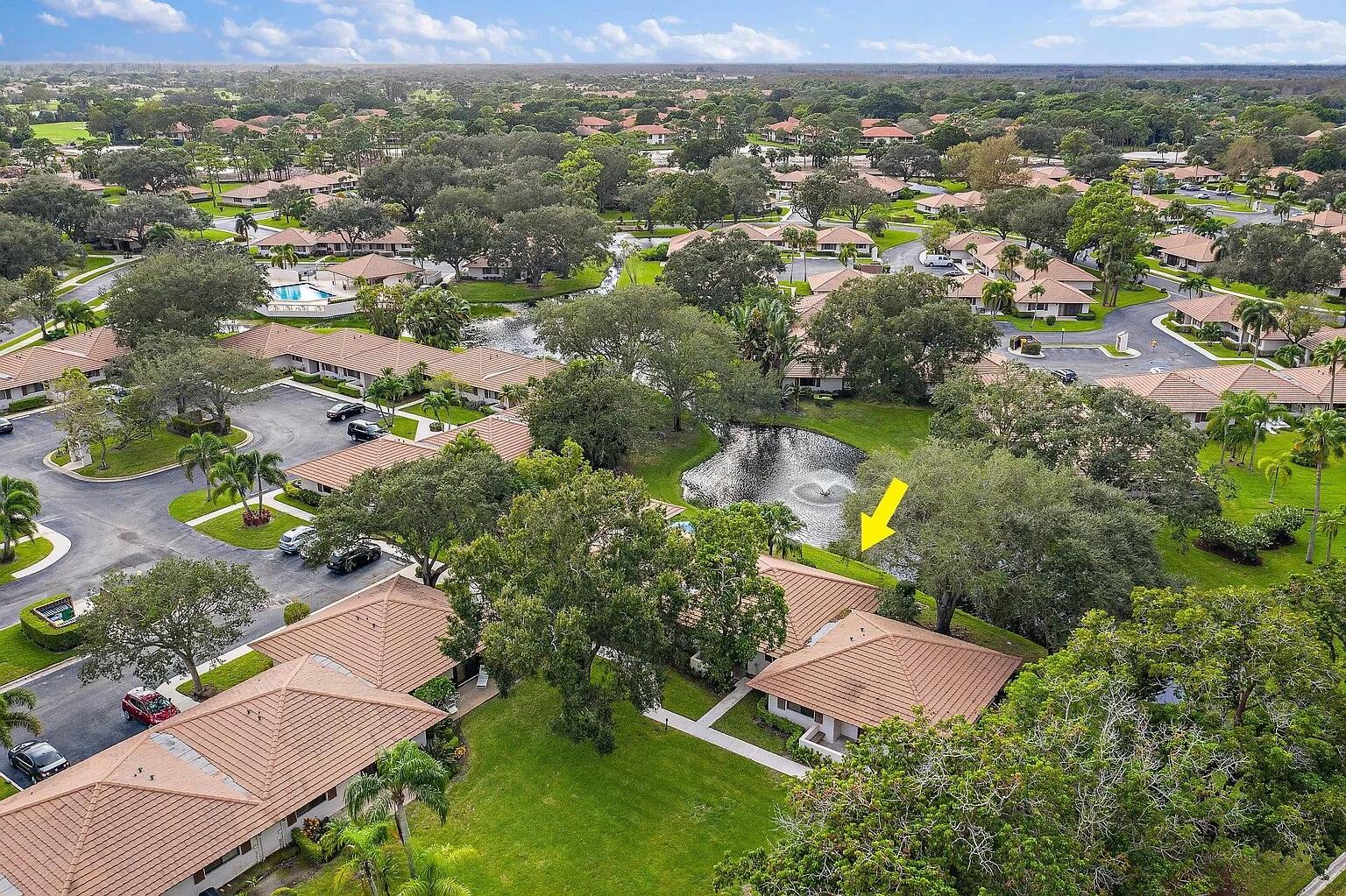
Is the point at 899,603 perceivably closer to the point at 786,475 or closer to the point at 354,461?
the point at 786,475

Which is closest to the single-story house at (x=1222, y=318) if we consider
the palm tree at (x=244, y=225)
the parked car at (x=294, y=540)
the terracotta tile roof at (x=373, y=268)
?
the parked car at (x=294, y=540)

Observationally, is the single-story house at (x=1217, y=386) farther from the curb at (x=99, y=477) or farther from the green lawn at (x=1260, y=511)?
the curb at (x=99, y=477)

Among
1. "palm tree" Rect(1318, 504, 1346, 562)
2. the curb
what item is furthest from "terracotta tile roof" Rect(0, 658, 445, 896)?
"palm tree" Rect(1318, 504, 1346, 562)

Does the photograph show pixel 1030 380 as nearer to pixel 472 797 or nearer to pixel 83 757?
pixel 472 797

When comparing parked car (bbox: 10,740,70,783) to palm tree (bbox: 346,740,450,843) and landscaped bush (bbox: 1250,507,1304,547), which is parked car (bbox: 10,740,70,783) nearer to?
palm tree (bbox: 346,740,450,843)

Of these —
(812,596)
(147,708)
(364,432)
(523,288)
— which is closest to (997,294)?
(523,288)
